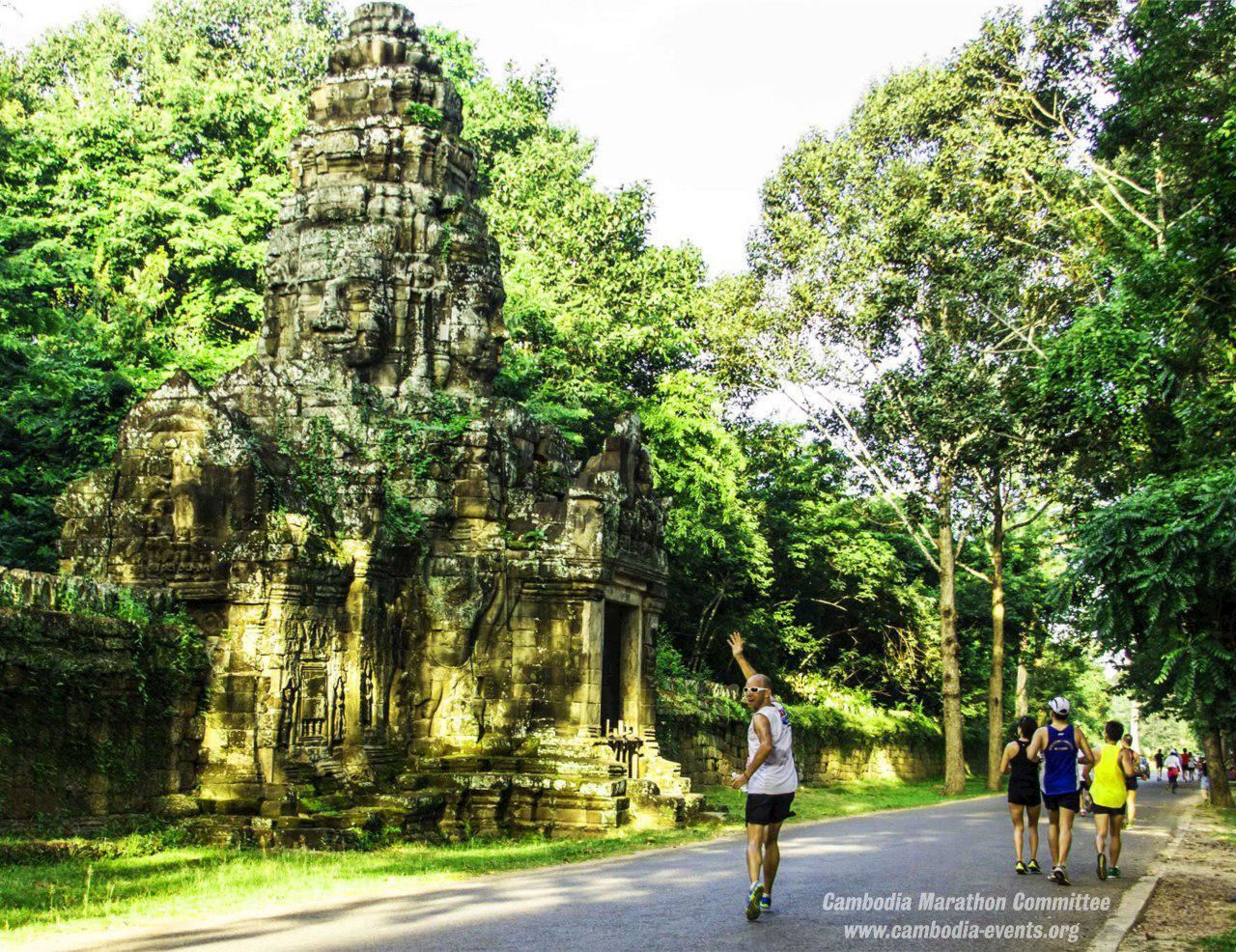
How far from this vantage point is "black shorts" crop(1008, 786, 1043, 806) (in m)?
10.6

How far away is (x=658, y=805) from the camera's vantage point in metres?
16.6

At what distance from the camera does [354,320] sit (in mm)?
17406

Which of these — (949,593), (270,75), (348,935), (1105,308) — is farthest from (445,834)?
(270,75)

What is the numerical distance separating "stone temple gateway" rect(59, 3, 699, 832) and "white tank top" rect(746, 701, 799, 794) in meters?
6.56

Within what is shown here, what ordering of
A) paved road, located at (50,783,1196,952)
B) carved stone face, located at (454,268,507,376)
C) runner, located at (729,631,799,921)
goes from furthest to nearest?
carved stone face, located at (454,268,507,376), runner, located at (729,631,799,921), paved road, located at (50,783,1196,952)

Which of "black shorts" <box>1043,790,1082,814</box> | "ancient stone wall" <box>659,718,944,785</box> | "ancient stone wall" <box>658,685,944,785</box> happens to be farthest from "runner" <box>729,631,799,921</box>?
"ancient stone wall" <box>659,718,944,785</box>

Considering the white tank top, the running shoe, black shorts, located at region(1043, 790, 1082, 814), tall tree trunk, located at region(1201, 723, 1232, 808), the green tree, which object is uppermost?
the green tree

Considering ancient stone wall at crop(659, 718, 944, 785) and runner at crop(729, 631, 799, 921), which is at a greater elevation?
runner at crop(729, 631, 799, 921)

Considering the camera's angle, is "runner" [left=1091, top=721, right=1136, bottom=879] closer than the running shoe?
No

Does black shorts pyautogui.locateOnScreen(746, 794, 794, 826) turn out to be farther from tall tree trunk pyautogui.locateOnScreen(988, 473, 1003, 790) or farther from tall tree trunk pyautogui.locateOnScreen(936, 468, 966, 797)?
tall tree trunk pyautogui.locateOnScreen(988, 473, 1003, 790)

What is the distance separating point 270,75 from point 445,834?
98.6 ft

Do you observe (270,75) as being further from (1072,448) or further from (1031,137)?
(1072,448)

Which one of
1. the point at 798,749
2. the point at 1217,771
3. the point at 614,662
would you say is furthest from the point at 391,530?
the point at 1217,771

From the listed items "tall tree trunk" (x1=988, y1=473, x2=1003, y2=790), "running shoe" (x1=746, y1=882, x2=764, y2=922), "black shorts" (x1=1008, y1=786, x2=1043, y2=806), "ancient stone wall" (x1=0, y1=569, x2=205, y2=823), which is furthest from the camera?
"tall tree trunk" (x1=988, y1=473, x2=1003, y2=790)
